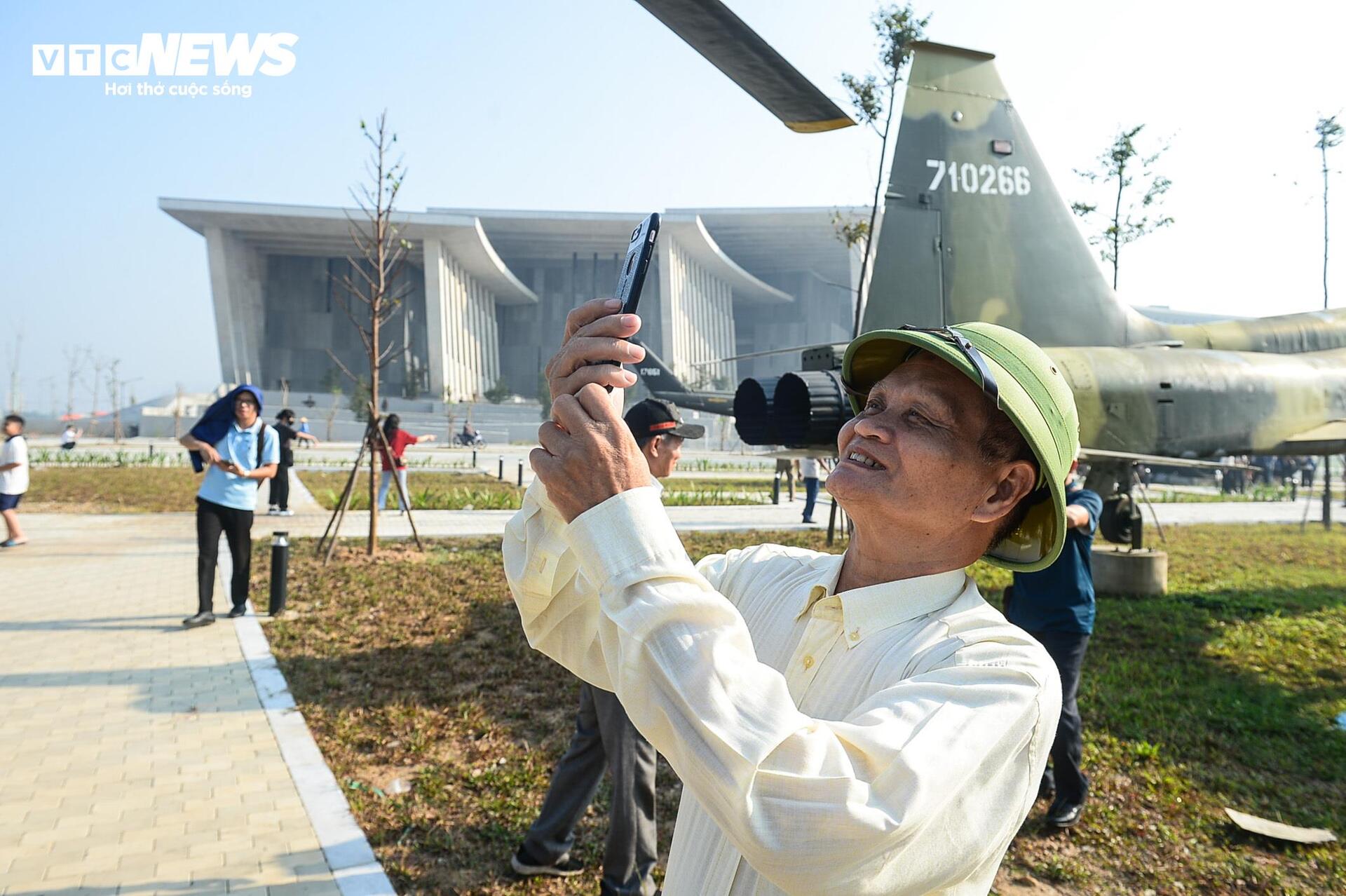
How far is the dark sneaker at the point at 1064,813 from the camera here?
422 cm

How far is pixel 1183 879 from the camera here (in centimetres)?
383

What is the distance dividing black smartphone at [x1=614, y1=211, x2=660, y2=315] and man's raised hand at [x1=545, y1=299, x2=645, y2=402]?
0.18ft

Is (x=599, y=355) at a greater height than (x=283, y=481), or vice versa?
(x=599, y=355)

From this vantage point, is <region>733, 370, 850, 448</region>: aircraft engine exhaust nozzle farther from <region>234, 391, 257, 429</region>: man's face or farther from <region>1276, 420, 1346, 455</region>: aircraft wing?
<region>1276, 420, 1346, 455</region>: aircraft wing

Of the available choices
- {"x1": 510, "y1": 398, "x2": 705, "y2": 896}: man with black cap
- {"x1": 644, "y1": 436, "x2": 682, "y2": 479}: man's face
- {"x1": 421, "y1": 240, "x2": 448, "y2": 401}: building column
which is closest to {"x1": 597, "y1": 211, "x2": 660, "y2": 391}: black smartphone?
{"x1": 510, "y1": 398, "x2": 705, "y2": 896}: man with black cap

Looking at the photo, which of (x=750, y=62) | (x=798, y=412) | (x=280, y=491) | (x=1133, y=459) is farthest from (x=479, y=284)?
(x=750, y=62)

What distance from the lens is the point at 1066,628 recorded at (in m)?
4.25

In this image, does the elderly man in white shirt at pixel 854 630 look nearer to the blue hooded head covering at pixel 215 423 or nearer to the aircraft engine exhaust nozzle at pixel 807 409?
the aircraft engine exhaust nozzle at pixel 807 409

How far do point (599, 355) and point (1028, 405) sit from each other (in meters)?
0.71

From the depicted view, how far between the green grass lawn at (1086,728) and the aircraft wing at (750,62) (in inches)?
121

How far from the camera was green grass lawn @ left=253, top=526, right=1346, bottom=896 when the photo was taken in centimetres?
393

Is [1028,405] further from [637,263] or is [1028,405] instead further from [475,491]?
[475,491]

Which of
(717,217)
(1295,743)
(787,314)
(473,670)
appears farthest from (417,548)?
(787,314)

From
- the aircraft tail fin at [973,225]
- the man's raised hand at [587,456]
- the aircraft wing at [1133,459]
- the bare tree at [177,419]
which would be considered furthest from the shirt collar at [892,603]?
the bare tree at [177,419]
